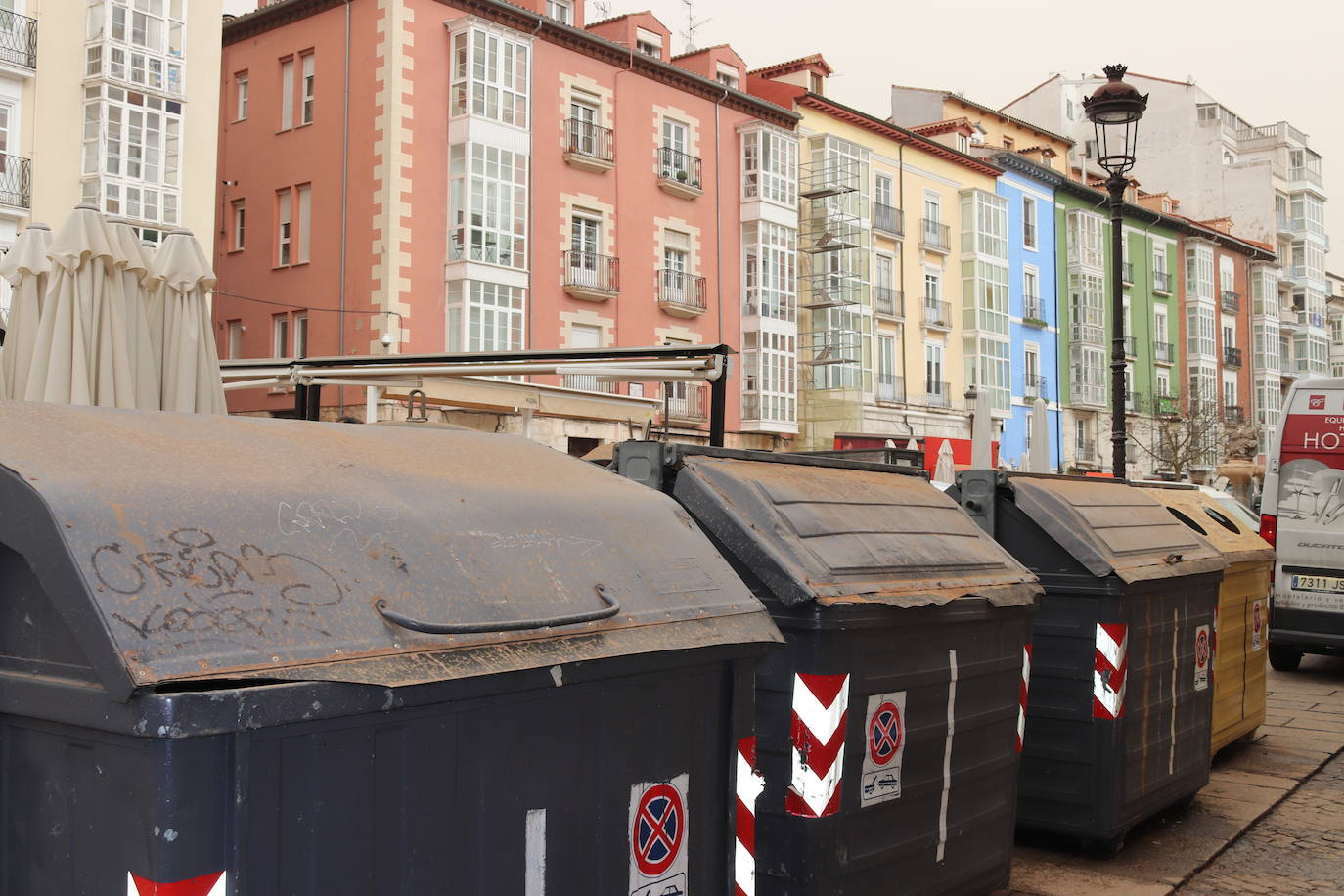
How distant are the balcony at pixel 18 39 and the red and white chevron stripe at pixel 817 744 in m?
21.6

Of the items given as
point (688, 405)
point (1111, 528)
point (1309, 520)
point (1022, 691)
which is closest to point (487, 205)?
point (688, 405)

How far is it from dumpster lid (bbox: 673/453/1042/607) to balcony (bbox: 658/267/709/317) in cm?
2628

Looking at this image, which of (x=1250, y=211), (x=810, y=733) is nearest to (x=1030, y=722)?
(x=810, y=733)

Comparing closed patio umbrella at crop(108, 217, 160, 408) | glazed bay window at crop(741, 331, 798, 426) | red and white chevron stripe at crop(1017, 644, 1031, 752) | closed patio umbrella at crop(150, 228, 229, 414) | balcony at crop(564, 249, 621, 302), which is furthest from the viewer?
glazed bay window at crop(741, 331, 798, 426)

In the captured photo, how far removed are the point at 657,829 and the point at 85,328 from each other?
3.80 metres

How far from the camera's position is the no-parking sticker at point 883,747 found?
4.42 meters

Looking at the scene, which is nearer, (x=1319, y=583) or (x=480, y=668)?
(x=480, y=668)

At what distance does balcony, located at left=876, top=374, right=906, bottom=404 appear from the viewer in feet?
126

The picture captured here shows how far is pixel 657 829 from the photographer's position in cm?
340

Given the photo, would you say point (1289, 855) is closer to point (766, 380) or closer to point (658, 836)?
point (658, 836)

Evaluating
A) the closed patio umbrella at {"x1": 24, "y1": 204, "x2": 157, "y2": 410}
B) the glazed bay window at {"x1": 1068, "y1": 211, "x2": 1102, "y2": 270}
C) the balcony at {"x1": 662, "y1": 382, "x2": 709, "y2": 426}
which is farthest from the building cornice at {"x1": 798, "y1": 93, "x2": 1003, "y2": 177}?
the closed patio umbrella at {"x1": 24, "y1": 204, "x2": 157, "y2": 410}

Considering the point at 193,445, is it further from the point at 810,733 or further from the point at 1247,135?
the point at 1247,135

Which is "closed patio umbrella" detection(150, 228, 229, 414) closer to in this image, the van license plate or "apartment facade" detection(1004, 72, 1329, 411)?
the van license plate

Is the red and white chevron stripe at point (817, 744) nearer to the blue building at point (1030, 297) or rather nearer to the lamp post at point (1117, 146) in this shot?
the lamp post at point (1117, 146)
